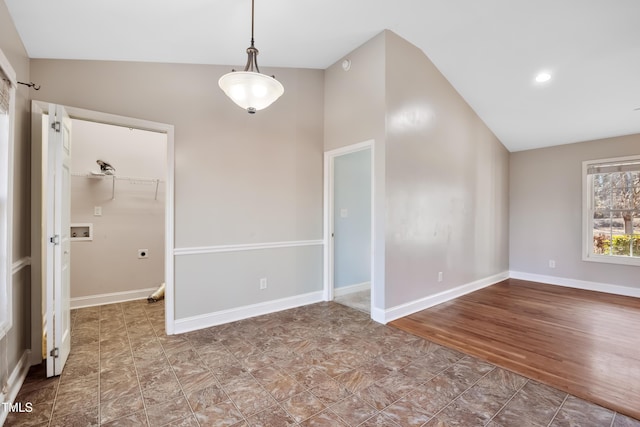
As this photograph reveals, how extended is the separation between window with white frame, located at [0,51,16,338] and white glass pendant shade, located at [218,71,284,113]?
124 cm

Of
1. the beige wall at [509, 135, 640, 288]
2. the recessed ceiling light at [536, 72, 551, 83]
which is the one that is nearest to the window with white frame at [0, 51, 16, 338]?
the recessed ceiling light at [536, 72, 551, 83]

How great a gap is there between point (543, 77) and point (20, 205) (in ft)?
17.7

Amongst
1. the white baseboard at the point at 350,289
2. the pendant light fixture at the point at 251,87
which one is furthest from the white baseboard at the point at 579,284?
the pendant light fixture at the point at 251,87

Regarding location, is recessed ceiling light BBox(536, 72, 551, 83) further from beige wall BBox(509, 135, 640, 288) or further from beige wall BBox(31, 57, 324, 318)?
beige wall BBox(31, 57, 324, 318)

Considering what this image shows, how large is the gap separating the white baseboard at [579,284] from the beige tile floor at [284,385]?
3714 millimetres

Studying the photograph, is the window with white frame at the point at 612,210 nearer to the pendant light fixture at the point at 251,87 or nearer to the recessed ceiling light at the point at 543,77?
the recessed ceiling light at the point at 543,77

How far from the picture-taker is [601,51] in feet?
10.3

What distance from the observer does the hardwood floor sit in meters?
2.15

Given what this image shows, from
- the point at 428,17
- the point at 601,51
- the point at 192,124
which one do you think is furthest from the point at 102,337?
the point at 601,51

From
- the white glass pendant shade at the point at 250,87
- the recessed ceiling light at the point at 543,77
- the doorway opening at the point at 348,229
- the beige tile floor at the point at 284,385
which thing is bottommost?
the beige tile floor at the point at 284,385

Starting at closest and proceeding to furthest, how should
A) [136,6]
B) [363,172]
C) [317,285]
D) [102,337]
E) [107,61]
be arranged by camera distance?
[136,6], [107,61], [102,337], [317,285], [363,172]

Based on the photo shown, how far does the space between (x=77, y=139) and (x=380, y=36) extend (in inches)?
155

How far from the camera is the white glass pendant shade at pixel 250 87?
182 cm

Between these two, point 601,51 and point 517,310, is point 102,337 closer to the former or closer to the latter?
point 517,310
